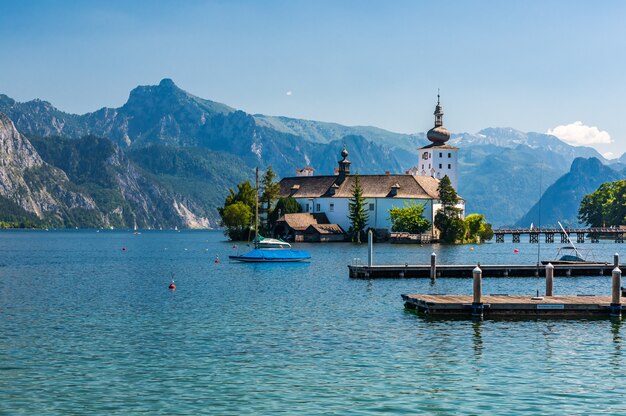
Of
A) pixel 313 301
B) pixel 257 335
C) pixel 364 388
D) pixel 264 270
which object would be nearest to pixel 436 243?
pixel 264 270

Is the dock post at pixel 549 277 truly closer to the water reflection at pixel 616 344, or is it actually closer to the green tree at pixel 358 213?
the water reflection at pixel 616 344

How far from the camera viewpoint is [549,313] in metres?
52.6

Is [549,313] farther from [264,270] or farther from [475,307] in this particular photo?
[264,270]

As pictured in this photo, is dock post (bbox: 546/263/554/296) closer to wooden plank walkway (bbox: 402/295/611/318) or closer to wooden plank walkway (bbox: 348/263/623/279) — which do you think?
wooden plank walkway (bbox: 402/295/611/318)

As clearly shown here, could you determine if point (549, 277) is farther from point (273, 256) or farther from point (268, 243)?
point (268, 243)

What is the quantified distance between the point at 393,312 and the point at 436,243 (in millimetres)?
138881

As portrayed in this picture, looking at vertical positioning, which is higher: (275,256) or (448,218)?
(448,218)

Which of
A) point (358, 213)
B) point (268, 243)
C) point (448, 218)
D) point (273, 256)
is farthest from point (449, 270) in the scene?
point (358, 213)

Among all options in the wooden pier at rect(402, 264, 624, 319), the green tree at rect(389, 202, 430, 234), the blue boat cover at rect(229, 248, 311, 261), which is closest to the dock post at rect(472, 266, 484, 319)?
the wooden pier at rect(402, 264, 624, 319)

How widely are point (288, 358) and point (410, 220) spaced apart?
156037mm

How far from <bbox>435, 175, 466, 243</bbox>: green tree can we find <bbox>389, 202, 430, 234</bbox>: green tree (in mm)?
3501

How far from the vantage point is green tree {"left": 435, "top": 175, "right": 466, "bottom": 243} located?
193125 mm

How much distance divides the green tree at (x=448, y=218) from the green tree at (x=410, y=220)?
11.5 ft

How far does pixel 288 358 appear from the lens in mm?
38375
